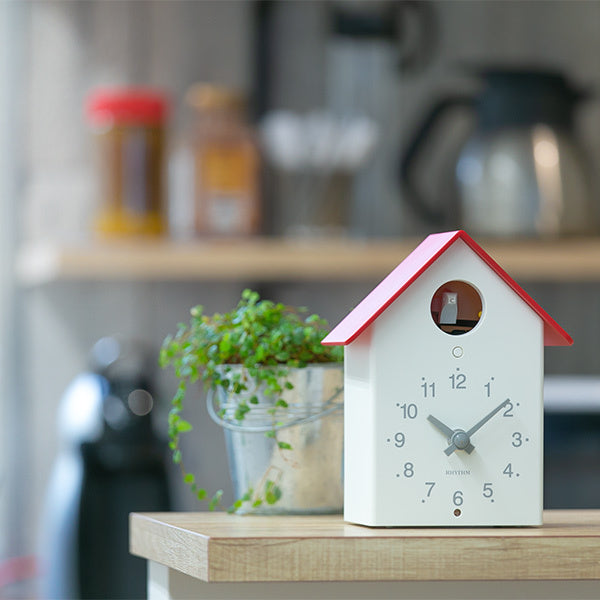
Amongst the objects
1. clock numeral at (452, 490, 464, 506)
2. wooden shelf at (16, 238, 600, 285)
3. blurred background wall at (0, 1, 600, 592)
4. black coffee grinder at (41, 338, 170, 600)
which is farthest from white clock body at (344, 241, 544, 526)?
blurred background wall at (0, 1, 600, 592)

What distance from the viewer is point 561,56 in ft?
7.27

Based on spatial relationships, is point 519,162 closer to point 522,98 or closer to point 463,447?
point 522,98

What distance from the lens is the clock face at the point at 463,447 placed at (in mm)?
716

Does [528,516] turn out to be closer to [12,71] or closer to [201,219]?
[201,219]

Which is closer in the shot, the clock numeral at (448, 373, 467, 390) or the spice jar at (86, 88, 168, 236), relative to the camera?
the clock numeral at (448, 373, 467, 390)

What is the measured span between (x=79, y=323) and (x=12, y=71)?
0.48m

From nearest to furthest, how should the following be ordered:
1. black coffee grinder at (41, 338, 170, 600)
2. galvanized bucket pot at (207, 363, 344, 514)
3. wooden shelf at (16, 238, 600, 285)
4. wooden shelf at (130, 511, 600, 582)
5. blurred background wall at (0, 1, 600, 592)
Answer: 1. wooden shelf at (130, 511, 600, 582)
2. galvanized bucket pot at (207, 363, 344, 514)
3. black coffee grinder at (41, 338, 170, 600)
4. wooden shelf at (16, 238, 600, 285)
5. blurred background wall at (0, 1, 600, 592)

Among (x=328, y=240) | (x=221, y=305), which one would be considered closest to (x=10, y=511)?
(x=221, y=305)

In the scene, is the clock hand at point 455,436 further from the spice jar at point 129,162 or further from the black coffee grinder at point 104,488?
the spice jar at point 129,162

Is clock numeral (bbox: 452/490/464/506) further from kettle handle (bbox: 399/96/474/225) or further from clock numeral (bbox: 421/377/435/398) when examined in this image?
kettle handle (bbox: 399/96/474/225)

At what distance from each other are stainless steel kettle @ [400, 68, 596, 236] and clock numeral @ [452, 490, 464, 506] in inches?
46.4

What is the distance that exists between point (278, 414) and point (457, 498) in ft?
0.54

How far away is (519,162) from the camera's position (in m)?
1.86

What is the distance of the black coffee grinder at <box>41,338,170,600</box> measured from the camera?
169 cm
